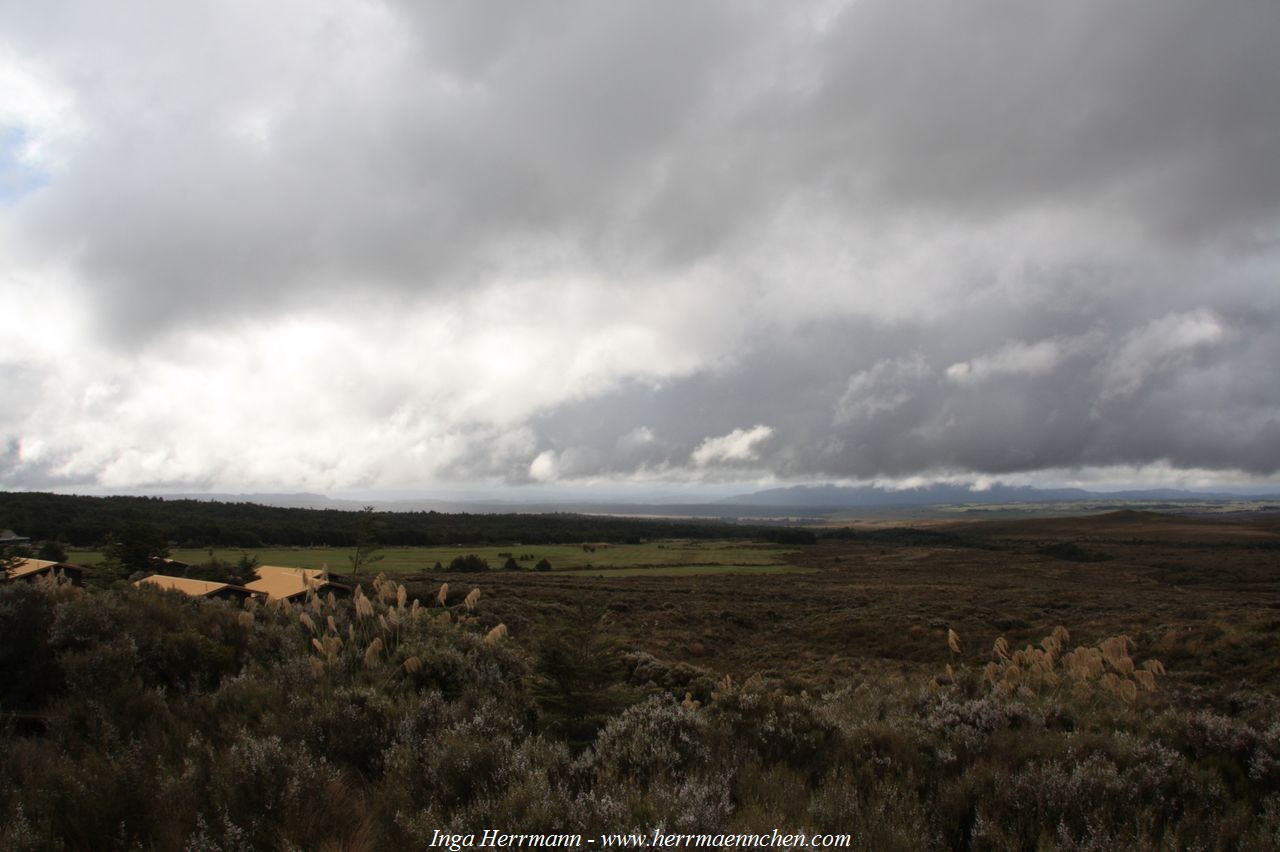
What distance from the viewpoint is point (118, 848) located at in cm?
411

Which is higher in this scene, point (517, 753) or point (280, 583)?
point (517, 753)

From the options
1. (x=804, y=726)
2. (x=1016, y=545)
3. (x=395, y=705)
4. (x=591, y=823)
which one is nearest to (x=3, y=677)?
(x=395, y=705)

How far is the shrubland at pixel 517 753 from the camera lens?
4121 millimetres

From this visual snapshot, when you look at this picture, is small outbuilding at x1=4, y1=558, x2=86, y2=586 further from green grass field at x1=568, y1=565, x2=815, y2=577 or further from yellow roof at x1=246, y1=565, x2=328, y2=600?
green grass field at x1=568, y1=565, x2=815, y2=577

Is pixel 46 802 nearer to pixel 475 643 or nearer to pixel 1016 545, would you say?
pixel 475 643

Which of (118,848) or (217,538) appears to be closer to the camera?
(118,848)

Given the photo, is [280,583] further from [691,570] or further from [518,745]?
[691,570]

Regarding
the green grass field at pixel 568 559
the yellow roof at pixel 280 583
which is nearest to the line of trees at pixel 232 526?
the green grass field at pixel 568 559

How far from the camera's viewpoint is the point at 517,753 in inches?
188

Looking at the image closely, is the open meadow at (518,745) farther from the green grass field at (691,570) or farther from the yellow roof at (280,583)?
the green grass field at (691,570)

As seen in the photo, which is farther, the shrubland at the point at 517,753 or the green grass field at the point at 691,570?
the green grass field at the point at 691,570

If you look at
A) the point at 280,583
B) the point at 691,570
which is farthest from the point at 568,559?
the point at 280,583

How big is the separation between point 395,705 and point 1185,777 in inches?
297

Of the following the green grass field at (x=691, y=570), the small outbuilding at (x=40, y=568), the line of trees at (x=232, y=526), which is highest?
the small outbuilding at (x=40, y=568)
